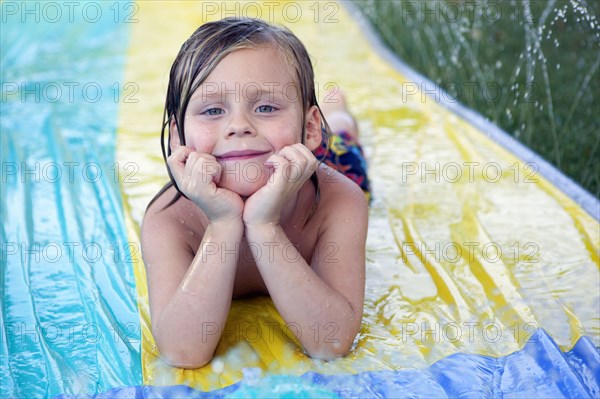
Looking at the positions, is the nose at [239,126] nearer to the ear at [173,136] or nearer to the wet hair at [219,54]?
the wet hair at [219,54]

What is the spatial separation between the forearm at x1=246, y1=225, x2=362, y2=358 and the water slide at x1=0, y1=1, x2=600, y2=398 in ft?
0.35

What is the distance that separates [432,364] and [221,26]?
91cm

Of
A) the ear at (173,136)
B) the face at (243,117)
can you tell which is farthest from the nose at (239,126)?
the ear at (173,136)

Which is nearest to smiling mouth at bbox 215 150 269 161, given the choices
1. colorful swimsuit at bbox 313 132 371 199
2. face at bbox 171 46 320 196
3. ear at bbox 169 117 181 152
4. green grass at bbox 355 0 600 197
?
face at bbox 171 46 320 196

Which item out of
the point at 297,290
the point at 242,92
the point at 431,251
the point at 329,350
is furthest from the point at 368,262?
the point at 242,92

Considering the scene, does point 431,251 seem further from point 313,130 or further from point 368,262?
point 313,130

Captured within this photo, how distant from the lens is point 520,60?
4.59 metres

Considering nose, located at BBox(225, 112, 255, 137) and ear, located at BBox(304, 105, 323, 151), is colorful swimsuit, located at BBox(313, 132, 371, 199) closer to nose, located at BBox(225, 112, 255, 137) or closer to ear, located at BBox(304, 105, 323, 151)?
ear, located at BBox(304, 105, 323, 151)

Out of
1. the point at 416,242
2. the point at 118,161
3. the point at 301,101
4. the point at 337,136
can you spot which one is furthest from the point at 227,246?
the point at 118,161

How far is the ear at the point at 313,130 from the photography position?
190 cm

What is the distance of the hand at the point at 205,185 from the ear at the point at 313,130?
0.30 meters

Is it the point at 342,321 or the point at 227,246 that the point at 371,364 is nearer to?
the point at 342,321

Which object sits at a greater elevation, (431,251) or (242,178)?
(242,178)

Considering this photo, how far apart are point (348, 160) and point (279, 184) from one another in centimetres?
105
